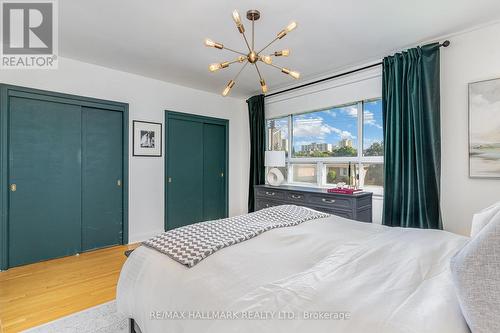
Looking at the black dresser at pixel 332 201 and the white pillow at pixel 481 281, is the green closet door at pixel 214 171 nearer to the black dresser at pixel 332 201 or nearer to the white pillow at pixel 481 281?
the black dresser at pixel 332 201

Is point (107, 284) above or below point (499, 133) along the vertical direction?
below

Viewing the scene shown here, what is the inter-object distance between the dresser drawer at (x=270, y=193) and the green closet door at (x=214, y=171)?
98 cm

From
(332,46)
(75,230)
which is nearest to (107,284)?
(75,230)

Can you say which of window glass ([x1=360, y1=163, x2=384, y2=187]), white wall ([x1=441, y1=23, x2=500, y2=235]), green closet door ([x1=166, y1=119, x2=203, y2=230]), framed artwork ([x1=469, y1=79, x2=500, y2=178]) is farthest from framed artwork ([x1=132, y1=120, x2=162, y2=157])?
framed artwork ([x1=469, y1=79, x2=500, y2=178])

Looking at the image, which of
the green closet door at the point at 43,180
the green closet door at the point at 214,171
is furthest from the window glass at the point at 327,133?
the green closet door at the point at 43,180

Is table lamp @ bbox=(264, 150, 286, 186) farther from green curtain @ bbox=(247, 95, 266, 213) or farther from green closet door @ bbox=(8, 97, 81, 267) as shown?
green closet door @ bbox=(8, 97, 81, 267)

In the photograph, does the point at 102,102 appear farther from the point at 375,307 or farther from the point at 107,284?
the point at 375,307

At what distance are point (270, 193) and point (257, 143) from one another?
3.98 ft

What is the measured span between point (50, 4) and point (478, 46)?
164 inches

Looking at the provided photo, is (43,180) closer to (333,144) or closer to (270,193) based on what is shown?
(270,193)

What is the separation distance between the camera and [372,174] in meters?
3.54

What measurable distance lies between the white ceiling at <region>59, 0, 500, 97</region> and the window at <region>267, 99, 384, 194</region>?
78 centimetres

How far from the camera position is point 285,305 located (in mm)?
875

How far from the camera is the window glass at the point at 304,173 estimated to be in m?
4.30
